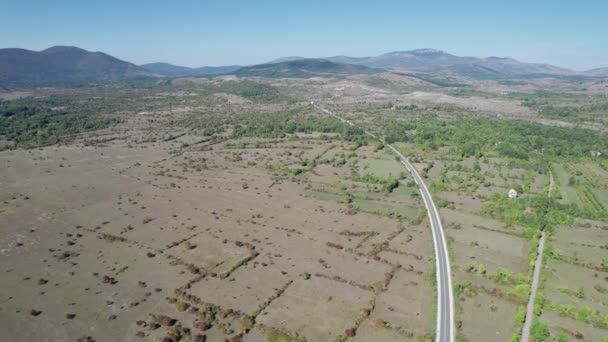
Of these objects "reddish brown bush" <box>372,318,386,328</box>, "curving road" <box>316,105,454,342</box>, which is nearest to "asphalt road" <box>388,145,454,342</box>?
"curving road" <box>316,105,454,342</box>

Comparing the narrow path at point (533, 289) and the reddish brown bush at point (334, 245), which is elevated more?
the reddish brown bush at point (334, 245)

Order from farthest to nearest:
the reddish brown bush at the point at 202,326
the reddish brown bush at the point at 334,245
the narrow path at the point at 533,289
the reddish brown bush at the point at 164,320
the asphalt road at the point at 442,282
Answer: the reddish brown bush at the point at 334,245
the reddish brown bush at the point at 164,320
the reddish brown bush at the point at 202,326
the asphalt road at the point at 442,282
the narrow path at the point at 533,289

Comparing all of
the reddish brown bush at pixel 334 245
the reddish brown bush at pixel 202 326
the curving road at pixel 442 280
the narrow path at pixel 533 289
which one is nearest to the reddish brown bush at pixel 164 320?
the reddish brown bush at pixel 202 326

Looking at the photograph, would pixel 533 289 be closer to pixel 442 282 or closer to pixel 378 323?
pixel 442 282

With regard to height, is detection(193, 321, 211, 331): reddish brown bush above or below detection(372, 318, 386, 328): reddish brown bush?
above

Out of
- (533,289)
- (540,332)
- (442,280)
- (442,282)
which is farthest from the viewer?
(442,280)

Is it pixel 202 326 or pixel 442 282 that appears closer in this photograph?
pixel 202 326

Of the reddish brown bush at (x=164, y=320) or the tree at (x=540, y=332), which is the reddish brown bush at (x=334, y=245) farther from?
the tree at (x=540, y=332)

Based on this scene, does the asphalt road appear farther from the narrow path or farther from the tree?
the tree

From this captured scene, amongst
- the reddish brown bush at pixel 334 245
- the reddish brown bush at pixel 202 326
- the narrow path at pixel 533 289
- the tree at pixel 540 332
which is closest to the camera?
the tree at pixel 540 332

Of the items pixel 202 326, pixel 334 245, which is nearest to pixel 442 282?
pixel 334 245

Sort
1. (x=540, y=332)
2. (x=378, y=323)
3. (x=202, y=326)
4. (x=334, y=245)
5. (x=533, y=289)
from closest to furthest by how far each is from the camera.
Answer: (x=540, y=332), (x=202, y=326), (x=378, y=323), (x=533, y=289), (x=334, y=245)

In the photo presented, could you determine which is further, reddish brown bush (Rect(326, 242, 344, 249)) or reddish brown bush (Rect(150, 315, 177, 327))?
reddish brown bush (Rect(326, 242, 344, 249))
